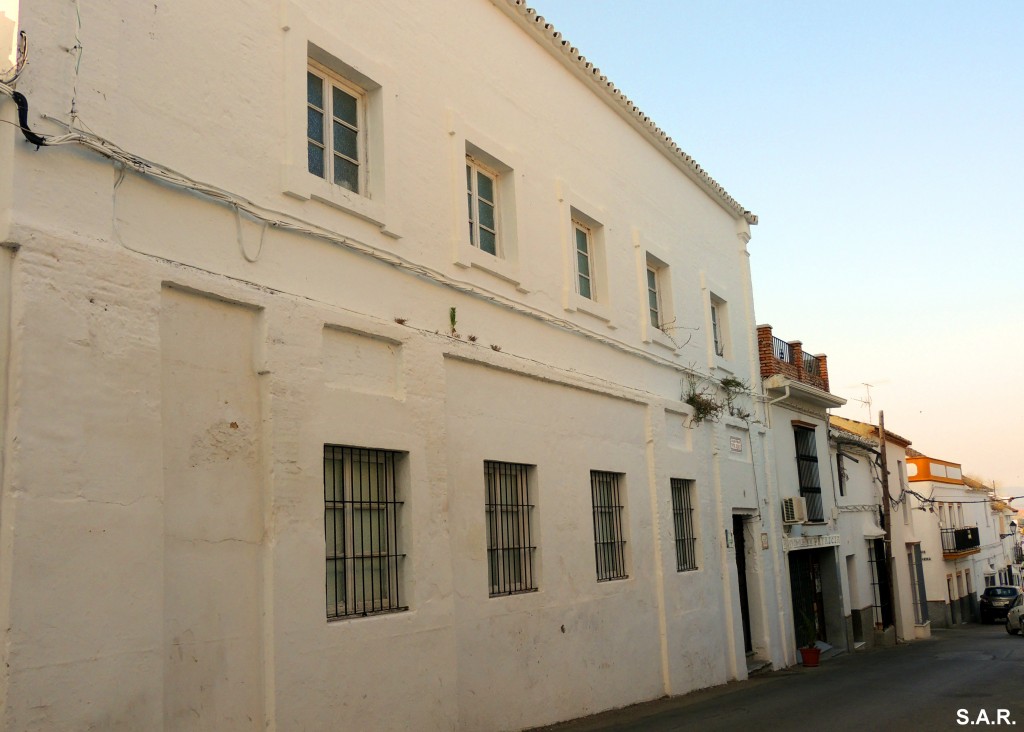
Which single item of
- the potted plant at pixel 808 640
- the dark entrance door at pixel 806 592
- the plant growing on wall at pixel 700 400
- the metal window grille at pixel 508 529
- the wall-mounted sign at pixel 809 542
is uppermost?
the plant growing on wall at pixel 700 400

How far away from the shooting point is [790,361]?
20.1 meters

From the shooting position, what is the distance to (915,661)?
18219 millimetres

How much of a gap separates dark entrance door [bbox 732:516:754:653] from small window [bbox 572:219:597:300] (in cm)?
578

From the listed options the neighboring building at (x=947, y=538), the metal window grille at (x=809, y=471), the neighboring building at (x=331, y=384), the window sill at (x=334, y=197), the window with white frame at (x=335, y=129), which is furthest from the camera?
the neighboring building at (x=947, y=538)

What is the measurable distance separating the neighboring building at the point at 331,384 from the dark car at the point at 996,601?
34351 millimetres

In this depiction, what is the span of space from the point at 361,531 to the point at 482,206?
416cm

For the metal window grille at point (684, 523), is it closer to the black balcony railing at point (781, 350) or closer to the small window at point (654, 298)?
the small window at point (654, 298)

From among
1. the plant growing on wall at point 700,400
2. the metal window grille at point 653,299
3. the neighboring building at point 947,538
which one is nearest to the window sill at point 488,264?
the metal window grille at point 653,299

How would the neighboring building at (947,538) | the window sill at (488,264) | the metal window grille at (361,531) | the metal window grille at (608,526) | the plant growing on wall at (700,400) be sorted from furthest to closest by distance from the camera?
the neighboring building at (947,538), the plant growing on wall at (700,400), the metal window grille at (608,526), the window sill at (488,264), the metal window grille at (361,531)

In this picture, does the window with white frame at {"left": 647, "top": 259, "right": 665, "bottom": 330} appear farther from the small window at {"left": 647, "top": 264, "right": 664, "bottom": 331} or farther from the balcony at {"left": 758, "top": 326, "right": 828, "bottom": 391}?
the balcony at {"left": 758, "top": 326, "right": 828, "bottom": 391}

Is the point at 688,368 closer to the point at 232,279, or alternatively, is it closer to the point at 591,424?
the point at 591,424

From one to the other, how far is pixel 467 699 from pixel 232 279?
14.2 feet

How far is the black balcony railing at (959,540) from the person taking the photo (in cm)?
4072

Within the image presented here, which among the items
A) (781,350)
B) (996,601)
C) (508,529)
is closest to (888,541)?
(781,350)
